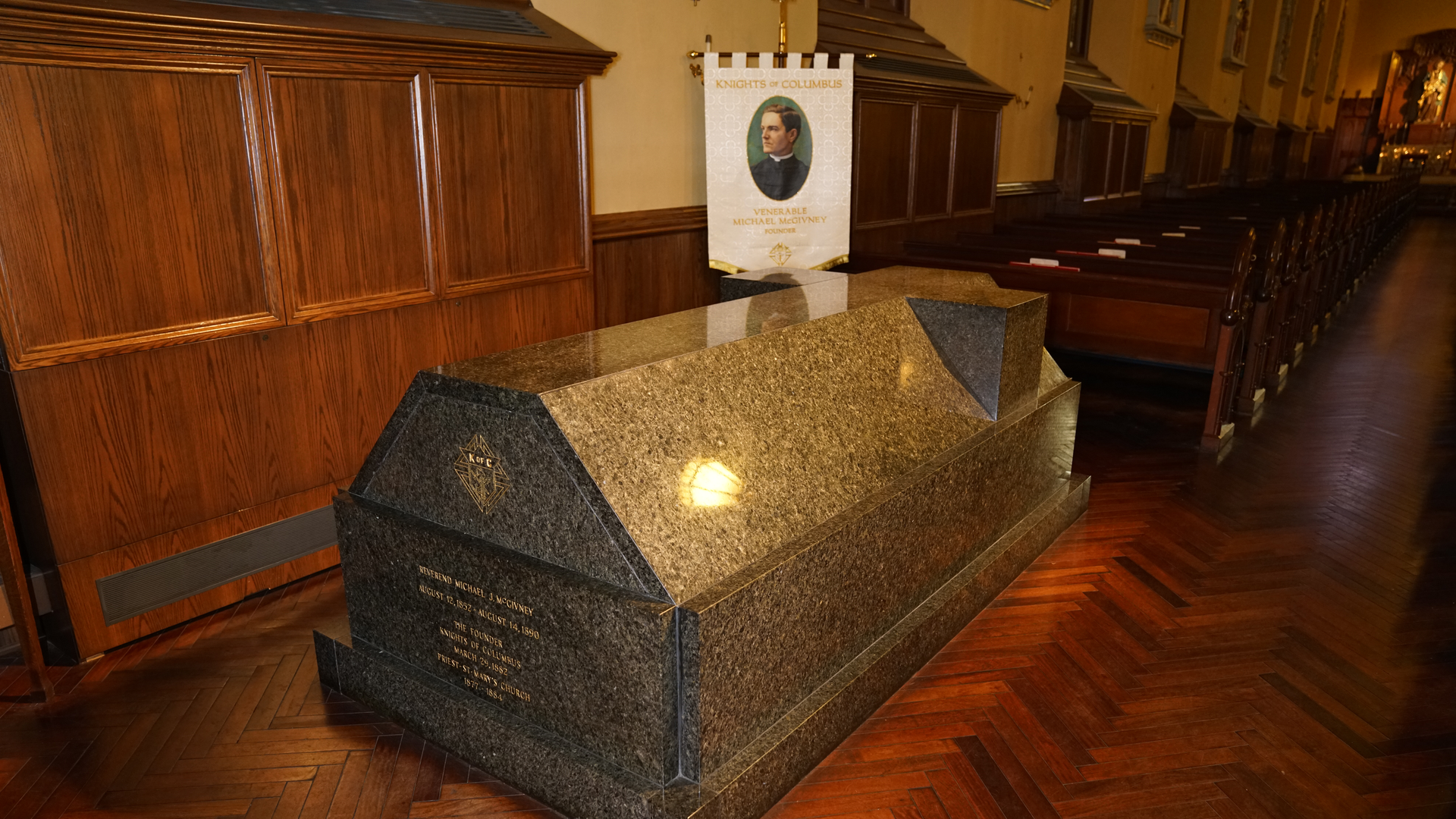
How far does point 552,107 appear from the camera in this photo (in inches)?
144

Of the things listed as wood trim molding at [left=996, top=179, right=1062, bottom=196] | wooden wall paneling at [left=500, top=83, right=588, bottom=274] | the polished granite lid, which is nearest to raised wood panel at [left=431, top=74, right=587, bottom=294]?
wooden wall paneling at [left=500, top=83, right=588, bottom=274]

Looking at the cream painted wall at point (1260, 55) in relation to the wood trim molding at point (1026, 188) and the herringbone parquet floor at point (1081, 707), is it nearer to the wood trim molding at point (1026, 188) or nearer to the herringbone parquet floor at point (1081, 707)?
the wood trim molding at point (1026, 188)

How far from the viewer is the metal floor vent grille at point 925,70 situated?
19.6ft

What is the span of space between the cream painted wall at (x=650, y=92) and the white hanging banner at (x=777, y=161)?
10.2 inches

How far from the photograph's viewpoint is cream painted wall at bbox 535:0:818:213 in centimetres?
420

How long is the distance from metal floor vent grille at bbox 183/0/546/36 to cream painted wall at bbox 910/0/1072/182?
4.46m

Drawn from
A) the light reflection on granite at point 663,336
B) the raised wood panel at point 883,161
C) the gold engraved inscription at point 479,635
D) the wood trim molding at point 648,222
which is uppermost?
the raised wood panel at point 883,161

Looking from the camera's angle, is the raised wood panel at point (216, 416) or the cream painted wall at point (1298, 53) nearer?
the raised wood panel at point (216, 416)

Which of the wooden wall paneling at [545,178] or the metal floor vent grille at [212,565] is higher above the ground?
the wooden wall paneling at [545,178]

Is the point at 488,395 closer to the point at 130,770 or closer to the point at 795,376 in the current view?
the point at 795,376

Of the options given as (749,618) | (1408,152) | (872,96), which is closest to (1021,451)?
(749,618)

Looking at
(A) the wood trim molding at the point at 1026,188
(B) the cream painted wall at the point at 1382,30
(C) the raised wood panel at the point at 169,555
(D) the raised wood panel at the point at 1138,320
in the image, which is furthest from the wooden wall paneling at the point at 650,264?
(B) the cream painted wall at the point at 1382,30

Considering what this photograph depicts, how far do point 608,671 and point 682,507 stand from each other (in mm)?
350

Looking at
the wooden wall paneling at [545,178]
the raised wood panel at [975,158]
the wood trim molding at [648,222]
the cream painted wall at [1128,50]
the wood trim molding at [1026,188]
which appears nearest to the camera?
the wooden wall paneling at [545,178]
